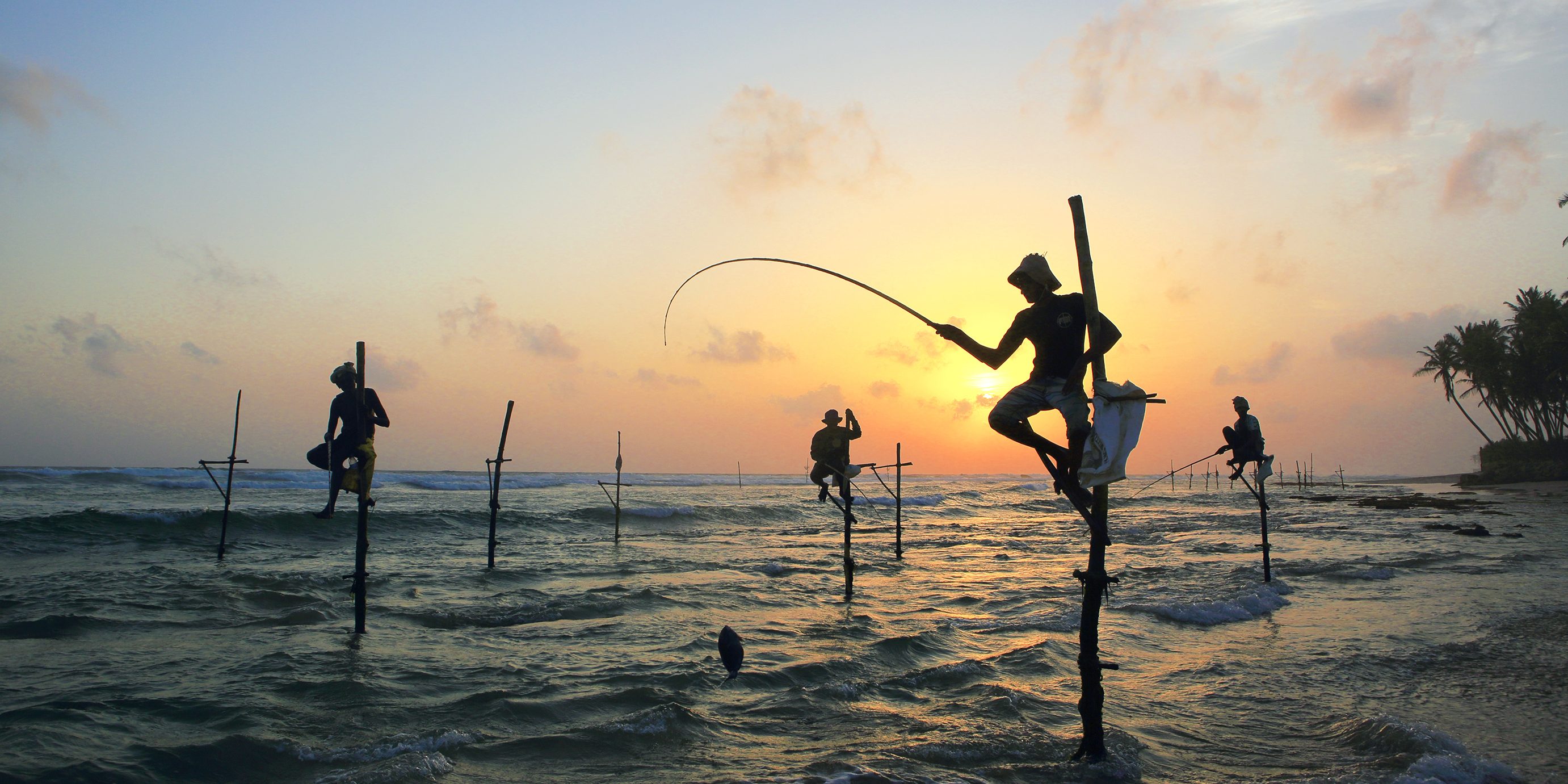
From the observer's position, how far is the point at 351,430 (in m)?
10.3

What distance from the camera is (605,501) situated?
155 feet


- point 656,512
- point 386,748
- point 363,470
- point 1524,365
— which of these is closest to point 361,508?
point 363,470

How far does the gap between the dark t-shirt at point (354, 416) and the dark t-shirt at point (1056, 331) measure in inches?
321

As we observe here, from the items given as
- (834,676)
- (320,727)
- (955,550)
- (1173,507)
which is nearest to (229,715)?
(320,727)

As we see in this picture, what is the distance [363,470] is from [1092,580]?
8.63m

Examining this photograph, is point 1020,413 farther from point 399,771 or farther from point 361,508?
point 361,508

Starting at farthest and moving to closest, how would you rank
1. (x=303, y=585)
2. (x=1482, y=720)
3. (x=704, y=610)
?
1. (x=303, y=585)
2. (x=704, y=610)
3. (x=1482, y=720)

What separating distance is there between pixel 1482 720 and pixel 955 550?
1712cm

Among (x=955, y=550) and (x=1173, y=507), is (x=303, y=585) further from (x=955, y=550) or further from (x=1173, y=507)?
(x=1173, y=507)

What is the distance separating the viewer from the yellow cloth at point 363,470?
1010 centimetres

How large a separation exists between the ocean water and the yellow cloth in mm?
2017

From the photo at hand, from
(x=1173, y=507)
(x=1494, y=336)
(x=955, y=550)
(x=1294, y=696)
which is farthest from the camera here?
(x=1494, y=336)

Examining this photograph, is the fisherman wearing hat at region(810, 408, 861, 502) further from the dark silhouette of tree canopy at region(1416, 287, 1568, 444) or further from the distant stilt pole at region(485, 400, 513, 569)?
the dark silhouette of tree canopy at region(1416, 287, 1568, 444)

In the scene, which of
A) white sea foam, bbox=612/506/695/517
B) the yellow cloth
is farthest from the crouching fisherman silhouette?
white sea foam, bbox=612/506/695/517
